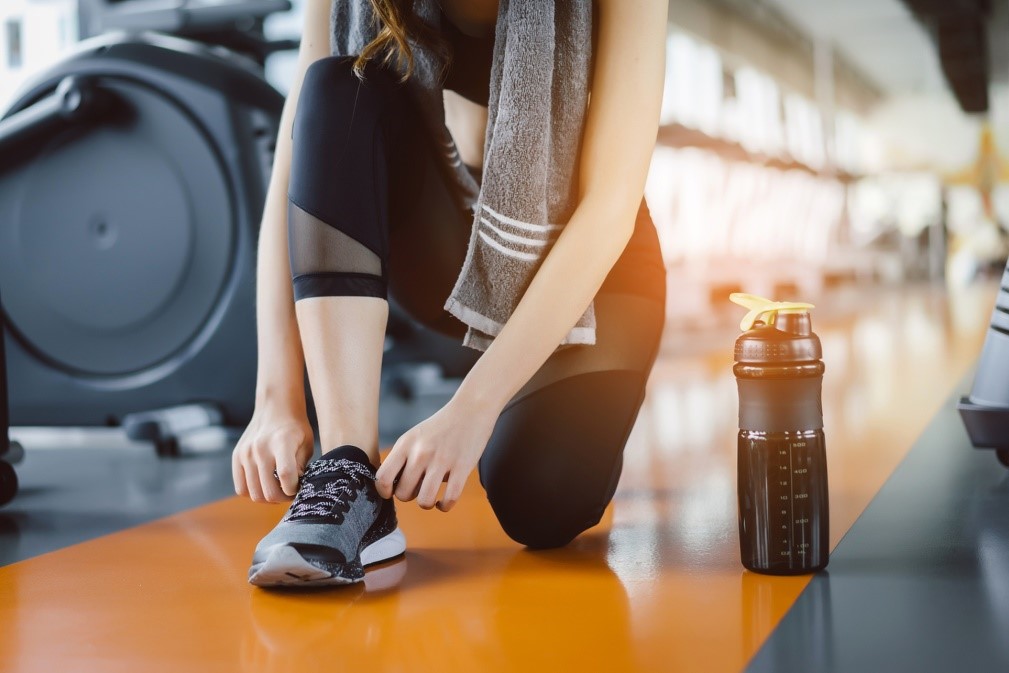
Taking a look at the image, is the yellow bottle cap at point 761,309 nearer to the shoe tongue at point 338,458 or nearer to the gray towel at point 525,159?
the gray towel at point 525,159

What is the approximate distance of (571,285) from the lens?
37.8 inches

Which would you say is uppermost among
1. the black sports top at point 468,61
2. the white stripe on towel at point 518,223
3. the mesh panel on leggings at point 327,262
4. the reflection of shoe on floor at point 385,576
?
the black sports top at point 468,61

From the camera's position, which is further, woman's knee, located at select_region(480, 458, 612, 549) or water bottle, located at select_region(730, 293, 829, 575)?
woman's knee, located at select_region(480, 458, 612, 549)

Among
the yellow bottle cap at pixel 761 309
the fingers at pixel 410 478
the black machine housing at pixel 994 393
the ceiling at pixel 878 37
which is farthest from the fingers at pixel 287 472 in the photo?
the ceiling at pixel 878 37

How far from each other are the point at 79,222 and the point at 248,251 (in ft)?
1.23

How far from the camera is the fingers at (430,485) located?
0.87m

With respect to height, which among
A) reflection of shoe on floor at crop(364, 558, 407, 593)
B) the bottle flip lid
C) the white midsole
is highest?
the bottle flip lid

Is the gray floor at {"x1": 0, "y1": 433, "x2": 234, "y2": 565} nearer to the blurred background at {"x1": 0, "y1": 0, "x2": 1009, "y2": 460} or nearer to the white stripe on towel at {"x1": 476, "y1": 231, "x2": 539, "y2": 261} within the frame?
the blurred background at {"x1": 0, "y1": 0, "x2": 1009, "y2": 460}

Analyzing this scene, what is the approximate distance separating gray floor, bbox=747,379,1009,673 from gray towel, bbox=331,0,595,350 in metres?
0.35

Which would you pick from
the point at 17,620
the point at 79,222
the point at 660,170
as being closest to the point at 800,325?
the point at 17,620

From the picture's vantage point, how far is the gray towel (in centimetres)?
102

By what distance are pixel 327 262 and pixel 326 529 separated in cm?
26

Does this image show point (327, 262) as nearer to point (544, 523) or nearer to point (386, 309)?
point (386, 309)

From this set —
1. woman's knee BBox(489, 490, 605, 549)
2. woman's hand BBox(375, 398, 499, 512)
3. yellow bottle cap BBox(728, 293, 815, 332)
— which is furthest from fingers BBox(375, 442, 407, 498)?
yellow bottle cap BBox(728, 293, 815, 332)
